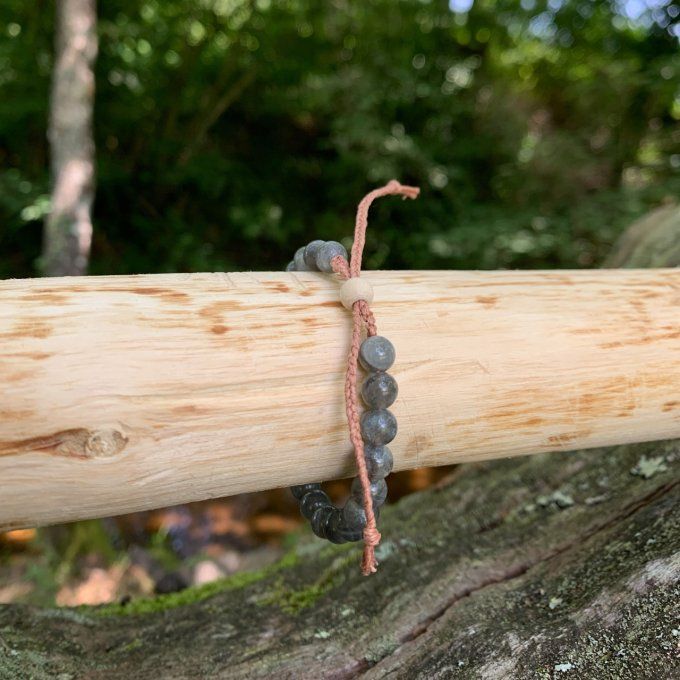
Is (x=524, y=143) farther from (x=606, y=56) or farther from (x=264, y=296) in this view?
(x=264, y=296)

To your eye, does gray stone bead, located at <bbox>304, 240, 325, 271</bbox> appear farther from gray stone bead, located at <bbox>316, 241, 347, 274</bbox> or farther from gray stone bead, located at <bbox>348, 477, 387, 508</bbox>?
gray stone bead, located at <bbox>348, 477, 387, 508</bbox>

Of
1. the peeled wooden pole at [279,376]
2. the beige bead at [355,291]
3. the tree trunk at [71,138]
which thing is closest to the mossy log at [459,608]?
the peeled wooden pole at [279,376]

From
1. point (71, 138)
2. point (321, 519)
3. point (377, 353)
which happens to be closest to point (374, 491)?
point (321, 519)

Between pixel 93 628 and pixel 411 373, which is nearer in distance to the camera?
pixel 411 373

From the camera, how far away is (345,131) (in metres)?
4.45

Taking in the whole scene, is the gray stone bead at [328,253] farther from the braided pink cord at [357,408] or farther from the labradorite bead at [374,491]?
the labradorite bead at [374,491]

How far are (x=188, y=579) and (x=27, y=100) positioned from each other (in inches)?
135

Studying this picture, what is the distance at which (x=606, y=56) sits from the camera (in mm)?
5004

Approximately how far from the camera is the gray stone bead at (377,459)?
3.31 feet

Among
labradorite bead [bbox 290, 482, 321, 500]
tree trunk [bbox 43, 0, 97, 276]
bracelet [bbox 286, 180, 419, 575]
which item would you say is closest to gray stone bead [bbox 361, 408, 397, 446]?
bracelet [bbox 286, 180, 419, 575]

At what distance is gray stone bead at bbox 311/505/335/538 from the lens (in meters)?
1.09

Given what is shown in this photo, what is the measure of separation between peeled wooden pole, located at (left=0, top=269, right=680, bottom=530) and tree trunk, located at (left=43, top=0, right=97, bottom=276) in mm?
2529

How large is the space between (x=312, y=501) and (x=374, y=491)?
16 centimetres

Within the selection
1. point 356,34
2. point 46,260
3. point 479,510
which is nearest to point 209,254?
point 46,260
